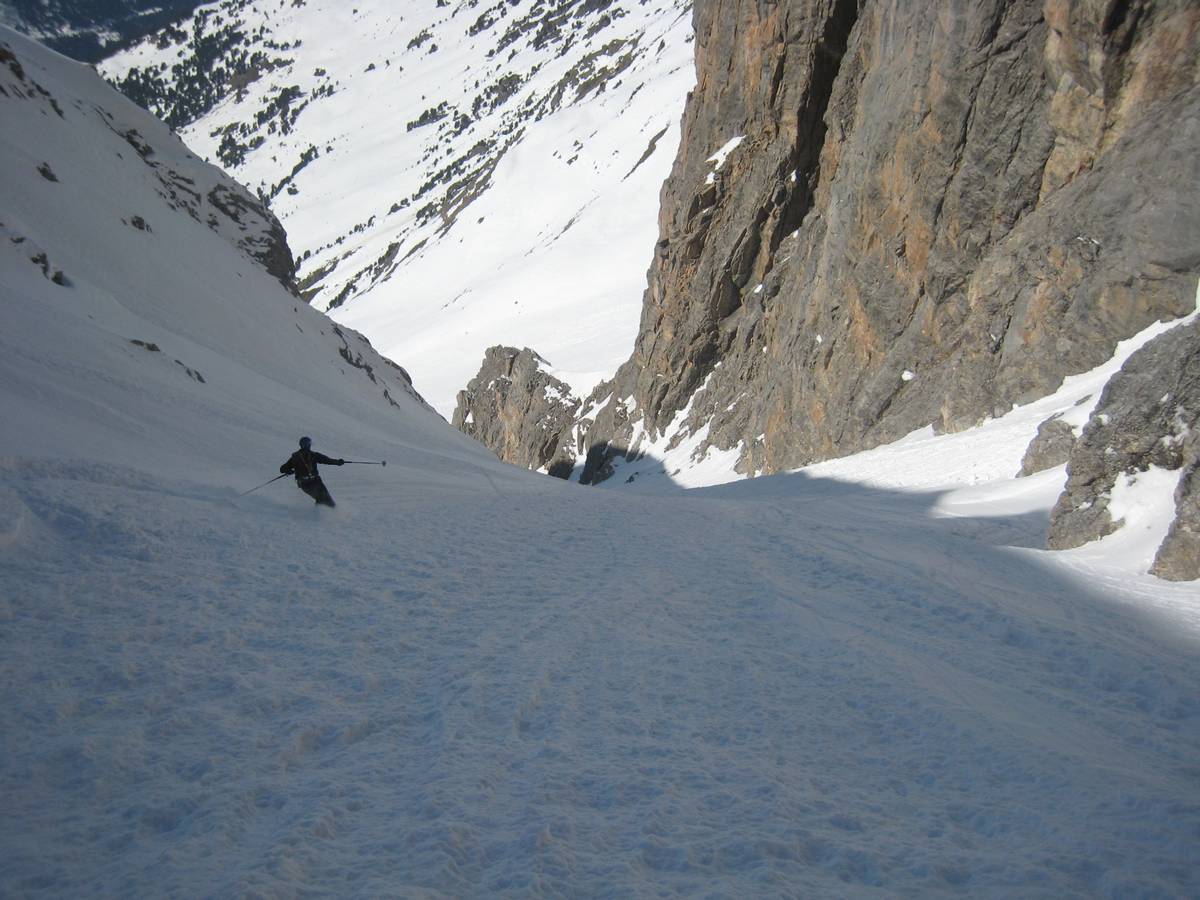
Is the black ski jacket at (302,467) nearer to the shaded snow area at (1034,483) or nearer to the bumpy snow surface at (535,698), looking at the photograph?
the bumpy snow surface at (535,698)

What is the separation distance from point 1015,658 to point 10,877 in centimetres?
647

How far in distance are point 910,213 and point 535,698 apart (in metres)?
23.2

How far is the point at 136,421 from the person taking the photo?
10547 mm

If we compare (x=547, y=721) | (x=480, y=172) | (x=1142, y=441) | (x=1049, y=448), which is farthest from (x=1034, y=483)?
(x=480, y=172)

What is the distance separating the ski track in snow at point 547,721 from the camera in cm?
322

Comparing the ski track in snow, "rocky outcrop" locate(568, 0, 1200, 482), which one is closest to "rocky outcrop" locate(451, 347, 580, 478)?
"rocky outcrop" locate(568, 0, 1200, 482)

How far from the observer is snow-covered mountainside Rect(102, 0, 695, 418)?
68188 millimetres

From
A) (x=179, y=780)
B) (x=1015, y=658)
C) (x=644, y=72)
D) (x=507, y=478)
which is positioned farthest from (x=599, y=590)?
(x=644, y=72)

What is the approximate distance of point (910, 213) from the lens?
77.0ft

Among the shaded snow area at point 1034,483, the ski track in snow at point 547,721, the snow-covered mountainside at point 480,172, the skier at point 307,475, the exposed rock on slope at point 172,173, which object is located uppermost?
the snow-covered mountainside at point 480,172

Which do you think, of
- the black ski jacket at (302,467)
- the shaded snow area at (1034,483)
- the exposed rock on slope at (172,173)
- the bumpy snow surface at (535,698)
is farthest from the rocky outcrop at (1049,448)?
the exposed rock on slope at (172,173)

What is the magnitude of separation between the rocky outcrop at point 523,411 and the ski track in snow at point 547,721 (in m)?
40.7

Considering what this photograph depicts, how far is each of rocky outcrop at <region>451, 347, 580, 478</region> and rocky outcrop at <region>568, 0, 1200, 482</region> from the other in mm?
10478

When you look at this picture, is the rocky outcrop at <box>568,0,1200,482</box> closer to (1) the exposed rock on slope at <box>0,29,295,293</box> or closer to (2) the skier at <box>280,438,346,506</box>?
(2) the skier at <box>280,438,346,506</box>
